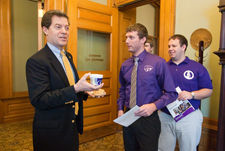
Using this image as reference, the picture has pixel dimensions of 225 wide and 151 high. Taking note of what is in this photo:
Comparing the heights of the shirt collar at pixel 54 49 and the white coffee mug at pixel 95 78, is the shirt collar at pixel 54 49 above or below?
above

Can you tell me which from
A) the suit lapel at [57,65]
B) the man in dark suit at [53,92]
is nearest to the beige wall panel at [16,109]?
the man in dark suit at [53,92]

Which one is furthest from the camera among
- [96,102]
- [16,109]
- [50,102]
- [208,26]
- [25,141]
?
[16,109]

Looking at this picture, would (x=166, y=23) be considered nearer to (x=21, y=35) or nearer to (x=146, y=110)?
(x=146, y=110)

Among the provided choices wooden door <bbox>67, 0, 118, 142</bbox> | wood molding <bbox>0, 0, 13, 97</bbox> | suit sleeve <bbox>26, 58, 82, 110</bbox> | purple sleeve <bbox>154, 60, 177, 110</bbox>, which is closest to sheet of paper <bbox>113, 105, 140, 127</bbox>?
purple sleeve <bbox>154, 60, 177, 110</bbox>

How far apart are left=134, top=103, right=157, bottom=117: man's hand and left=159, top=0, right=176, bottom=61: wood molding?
134cm

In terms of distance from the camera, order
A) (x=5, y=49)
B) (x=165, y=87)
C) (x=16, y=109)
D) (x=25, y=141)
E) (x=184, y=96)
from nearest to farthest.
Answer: (x=165, y=87) → (x=184, y=96) → (x=25, y=141) → (x=5, y=49) → (x=16, y=109)

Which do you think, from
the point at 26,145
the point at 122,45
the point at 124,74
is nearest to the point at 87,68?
the point at 122,45

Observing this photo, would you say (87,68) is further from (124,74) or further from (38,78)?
Answer: (38,78)

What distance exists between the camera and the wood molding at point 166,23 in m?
2.56

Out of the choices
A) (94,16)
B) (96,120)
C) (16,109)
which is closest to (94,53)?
(94,16)

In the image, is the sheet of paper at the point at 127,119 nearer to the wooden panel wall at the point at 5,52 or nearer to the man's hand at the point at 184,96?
the man's hand at the point at 184,96

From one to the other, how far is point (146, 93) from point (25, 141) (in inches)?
98.9

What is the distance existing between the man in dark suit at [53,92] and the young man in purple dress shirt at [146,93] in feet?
1.73

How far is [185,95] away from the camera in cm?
172
